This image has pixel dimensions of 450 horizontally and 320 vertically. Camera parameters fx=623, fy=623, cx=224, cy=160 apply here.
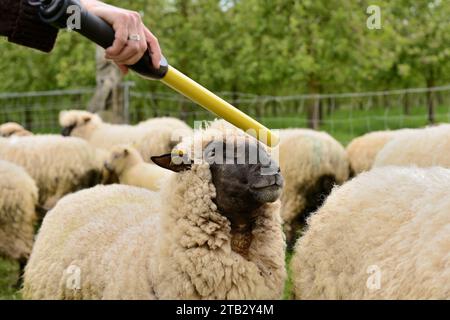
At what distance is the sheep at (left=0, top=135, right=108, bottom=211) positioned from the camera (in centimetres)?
681

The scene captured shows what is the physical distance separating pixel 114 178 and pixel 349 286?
5.04m

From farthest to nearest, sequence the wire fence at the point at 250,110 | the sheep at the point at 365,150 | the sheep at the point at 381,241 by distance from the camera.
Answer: the wire fence at the point at 250,110, the sheep at the point at 365,150, the sheep at the point at 381,241

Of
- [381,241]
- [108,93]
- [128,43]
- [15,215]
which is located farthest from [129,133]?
[128,43]

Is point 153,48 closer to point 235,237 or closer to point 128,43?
point 128,43

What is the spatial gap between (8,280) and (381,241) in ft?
13.8

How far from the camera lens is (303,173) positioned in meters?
6.33

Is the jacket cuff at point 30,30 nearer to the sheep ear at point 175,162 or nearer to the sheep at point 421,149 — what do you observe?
the sheep ear at point 175,162

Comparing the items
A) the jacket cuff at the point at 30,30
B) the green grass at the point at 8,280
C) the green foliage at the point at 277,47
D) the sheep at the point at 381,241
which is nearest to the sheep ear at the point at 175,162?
the sheep at the point at 381,241

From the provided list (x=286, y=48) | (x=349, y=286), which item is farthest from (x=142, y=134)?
(x=286, y=48)

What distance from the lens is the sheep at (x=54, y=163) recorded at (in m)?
6.81

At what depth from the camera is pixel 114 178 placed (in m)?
7.12

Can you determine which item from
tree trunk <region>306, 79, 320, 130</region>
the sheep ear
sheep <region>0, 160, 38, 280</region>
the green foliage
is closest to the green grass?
sheep <region>0, 160, 38, 280</region>

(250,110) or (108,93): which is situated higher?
(108,93)

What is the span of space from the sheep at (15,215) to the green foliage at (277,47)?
9.56 meters
